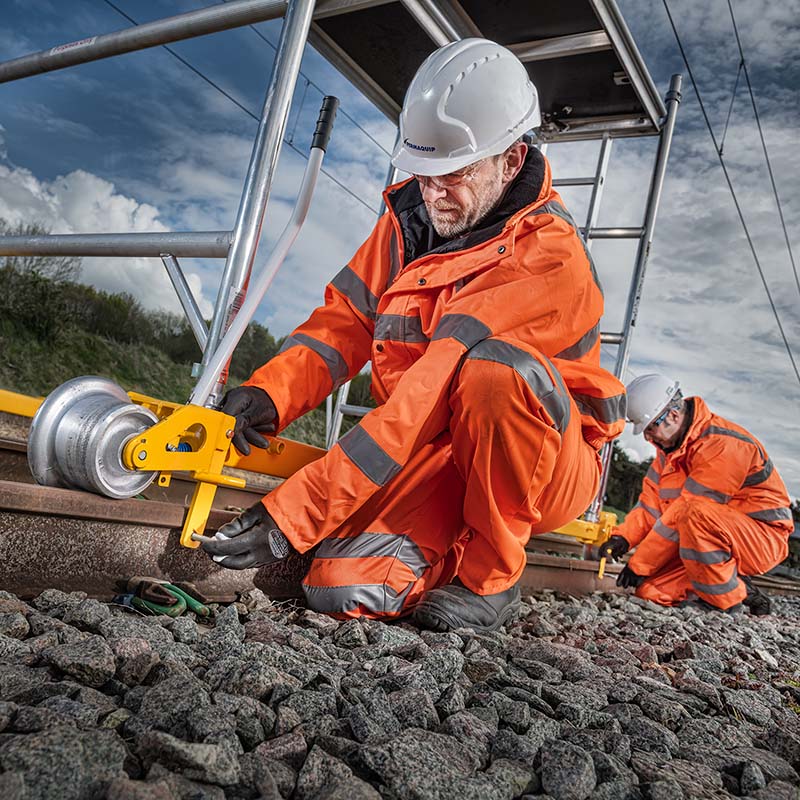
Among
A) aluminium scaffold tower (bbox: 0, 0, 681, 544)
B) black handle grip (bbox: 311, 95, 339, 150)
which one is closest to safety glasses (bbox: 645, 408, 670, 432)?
aluminium scaffold tower (bbox: 0, 0, 681, 544)

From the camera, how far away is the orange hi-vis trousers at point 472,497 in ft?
7.29

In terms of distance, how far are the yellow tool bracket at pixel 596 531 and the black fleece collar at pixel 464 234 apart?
2.87 meters

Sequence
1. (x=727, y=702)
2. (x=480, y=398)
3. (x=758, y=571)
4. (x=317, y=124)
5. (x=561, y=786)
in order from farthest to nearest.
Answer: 1. (x=758, y=571)
2. (x=317, y=124)
3. (x=480, y=398)
4. (x=727, y=702)
5. (x=561, y=786)

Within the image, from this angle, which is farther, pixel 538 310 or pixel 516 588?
pixel 516 588

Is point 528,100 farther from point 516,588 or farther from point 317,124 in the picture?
point 516,588

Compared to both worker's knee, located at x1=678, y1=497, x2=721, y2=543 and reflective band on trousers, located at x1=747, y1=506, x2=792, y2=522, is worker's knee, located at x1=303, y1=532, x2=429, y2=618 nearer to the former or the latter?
worker's knee, located at x1=678, y1=497, x2=721, y2=543

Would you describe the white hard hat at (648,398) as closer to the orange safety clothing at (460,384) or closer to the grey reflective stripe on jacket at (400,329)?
the orange safety clothing at (460,384)

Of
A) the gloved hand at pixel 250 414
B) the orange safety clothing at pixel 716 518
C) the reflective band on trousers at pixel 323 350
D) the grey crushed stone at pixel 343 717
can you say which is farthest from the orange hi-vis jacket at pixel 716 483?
the gloved hand at pixel 250 414

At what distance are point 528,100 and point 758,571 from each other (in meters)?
4.35

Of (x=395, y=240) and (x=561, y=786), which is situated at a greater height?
(x=395, y=240)

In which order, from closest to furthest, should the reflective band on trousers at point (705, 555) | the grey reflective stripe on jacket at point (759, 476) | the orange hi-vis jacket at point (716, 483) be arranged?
the reflective band on trousers at point (705, 555) < the orange hi-vis jacket at point (716, 483) < the grey reflective stripe on jacket at point (759, 476)

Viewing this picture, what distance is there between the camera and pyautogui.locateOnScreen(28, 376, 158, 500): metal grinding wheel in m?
1.92

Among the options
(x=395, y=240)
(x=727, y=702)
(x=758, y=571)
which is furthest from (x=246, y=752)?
(x=758, y=571)

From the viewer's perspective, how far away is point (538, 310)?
2.38 m
